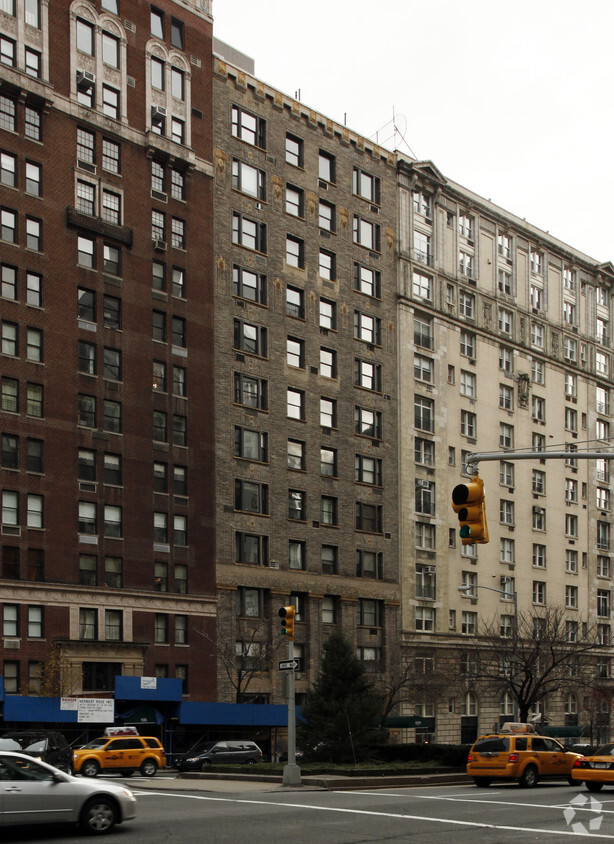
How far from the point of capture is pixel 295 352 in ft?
253

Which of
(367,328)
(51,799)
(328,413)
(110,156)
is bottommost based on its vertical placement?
(51,799)

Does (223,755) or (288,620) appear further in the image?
(223,755)

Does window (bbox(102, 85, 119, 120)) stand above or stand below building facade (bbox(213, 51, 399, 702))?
above

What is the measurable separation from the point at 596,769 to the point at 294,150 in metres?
55.8

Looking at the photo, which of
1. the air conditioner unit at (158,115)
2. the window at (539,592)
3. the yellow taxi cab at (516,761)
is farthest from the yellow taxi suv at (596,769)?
the window at (539,592)

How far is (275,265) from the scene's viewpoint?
7619cm

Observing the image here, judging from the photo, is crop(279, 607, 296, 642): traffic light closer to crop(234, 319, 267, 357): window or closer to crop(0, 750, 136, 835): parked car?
crop(0, 750, 136, 835): parked car

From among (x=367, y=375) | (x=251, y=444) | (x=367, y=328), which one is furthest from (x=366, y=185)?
(x=251, y=444)

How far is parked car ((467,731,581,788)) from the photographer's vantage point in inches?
1379

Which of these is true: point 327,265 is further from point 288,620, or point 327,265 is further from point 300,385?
point 288,620

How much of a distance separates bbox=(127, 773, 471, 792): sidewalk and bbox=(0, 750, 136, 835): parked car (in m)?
12.6

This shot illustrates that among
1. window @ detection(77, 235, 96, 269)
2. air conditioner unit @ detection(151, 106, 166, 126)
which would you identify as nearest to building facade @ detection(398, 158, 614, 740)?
air conditioner unit @ detection(151, 106, 166, 126)

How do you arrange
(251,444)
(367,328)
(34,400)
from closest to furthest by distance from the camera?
(34,400)
(251,444)
(367,328)

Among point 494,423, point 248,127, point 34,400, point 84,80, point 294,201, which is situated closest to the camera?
point 34,400
